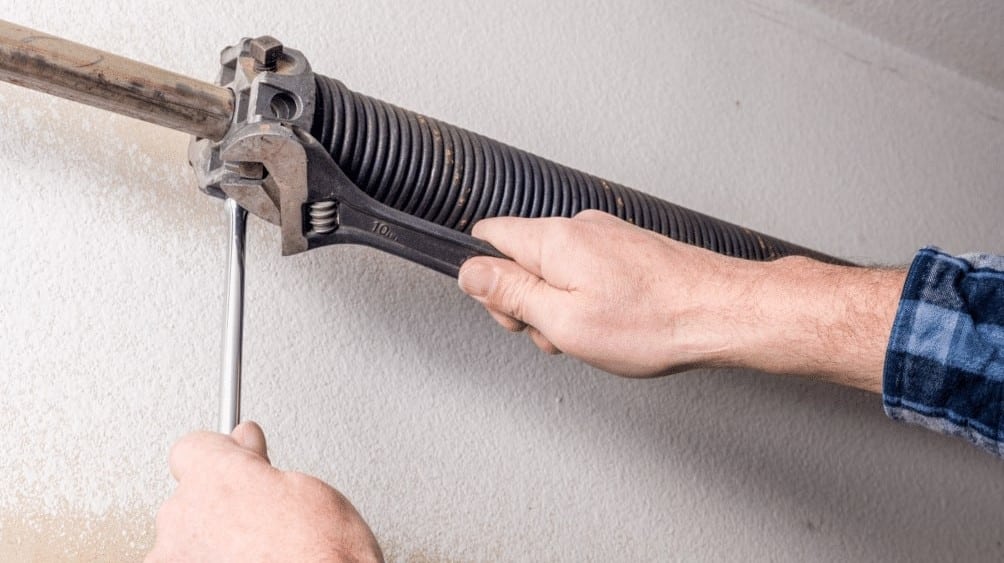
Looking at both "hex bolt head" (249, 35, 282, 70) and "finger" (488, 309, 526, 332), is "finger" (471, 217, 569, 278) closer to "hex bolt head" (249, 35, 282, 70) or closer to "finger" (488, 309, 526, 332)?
"finger" (488, 309, 526, 332)

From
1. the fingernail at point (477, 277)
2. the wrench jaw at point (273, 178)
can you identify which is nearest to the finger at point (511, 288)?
the fingernail at point (477, 277)

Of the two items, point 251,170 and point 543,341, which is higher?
point 251,170

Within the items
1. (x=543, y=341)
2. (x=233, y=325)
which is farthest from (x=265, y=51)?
(x=543, y=341)

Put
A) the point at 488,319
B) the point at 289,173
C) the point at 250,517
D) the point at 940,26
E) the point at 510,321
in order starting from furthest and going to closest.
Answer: the point at 940,26
the point at 488,319
the point at 510,321
the point at 289,173
the point at 250,517

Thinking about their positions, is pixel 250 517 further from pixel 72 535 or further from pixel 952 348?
pixel 952 348

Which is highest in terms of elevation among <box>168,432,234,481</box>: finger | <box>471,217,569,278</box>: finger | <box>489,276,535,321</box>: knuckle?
<box>471,217,569,278</box>: finger

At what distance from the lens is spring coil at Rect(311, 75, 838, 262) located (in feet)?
2.19

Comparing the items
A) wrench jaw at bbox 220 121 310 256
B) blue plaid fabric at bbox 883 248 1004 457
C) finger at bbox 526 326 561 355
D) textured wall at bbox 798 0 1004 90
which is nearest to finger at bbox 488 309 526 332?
finger at bbox 526 326 561 355

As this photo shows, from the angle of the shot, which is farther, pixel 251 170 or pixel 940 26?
pixel 940 26

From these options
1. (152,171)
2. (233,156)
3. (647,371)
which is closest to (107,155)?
(152,171)

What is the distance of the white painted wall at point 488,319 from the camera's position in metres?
0.69

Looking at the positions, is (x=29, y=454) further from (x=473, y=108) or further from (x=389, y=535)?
(x=473, y=108)

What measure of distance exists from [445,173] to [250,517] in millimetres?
284

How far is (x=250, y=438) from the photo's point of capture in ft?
1.90
